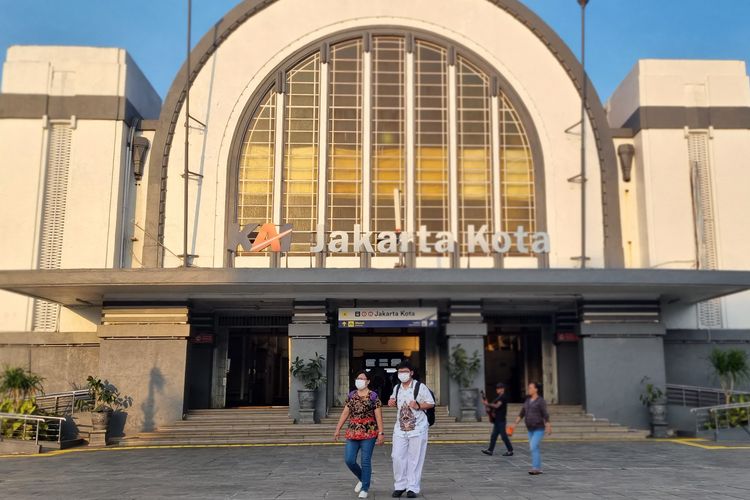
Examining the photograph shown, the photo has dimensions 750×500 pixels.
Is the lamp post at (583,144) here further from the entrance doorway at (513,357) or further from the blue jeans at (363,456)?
the blue jeans at (363,456)

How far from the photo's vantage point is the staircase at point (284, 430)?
21984mm

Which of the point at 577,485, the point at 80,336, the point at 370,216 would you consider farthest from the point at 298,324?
the point at 577,485

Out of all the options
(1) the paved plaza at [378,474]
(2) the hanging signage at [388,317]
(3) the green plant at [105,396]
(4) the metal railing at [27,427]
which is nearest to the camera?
(1) the paved plaza at [378,474]

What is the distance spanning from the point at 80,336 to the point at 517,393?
54.8ft

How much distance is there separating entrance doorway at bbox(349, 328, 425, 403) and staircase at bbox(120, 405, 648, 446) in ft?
10.1

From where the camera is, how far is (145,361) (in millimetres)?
23922

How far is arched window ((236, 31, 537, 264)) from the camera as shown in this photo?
26.5 metres

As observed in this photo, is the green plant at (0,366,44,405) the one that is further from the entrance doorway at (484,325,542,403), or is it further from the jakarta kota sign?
the entrance doorway at (484,325,542,403)

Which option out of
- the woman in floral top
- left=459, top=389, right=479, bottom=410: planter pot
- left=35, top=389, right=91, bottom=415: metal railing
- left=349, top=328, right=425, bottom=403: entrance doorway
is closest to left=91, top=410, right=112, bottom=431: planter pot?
left=35, top=389, right=91, bottom=415: metal railing

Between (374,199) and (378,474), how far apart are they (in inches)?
534

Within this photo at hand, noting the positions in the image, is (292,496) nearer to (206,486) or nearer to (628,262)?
(206,486)

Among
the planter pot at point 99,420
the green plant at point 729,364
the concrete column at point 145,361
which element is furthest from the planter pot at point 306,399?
the green plant at point 729,364

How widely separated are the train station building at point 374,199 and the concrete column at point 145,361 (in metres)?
0.07

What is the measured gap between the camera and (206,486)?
508 inches
